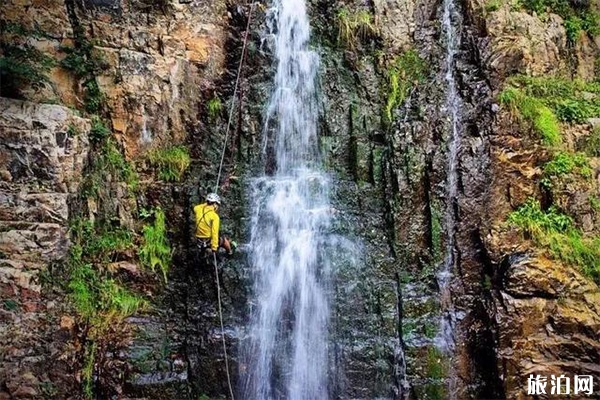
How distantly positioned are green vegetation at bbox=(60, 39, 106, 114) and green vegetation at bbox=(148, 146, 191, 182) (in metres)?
1.21

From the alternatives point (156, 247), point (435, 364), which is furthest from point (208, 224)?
point (435, 364)

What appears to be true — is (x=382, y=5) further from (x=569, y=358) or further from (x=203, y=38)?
(x=569, y=358)

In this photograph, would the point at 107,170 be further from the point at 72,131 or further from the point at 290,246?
the point at 290,246

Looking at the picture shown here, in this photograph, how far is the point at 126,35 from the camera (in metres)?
8.91

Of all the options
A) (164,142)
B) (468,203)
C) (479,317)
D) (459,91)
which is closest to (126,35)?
(164,142)

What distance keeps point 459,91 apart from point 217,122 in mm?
4266

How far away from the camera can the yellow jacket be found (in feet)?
24.3

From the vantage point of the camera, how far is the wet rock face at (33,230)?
6.28 meters

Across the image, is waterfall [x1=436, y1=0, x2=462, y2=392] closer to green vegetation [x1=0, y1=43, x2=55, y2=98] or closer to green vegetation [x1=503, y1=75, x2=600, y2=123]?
green vegetation [x1=503, y1=75, x2=600, y2=123]

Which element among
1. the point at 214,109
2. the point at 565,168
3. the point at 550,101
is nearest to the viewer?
the point at 565,168

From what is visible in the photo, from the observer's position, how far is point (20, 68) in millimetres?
7258

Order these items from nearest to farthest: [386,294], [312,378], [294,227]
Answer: [312,378]
[386,294]
[294,227]

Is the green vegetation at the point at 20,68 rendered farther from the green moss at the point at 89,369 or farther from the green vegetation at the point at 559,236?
the green vegetation at the point at 559,236

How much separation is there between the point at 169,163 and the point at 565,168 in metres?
6.20
